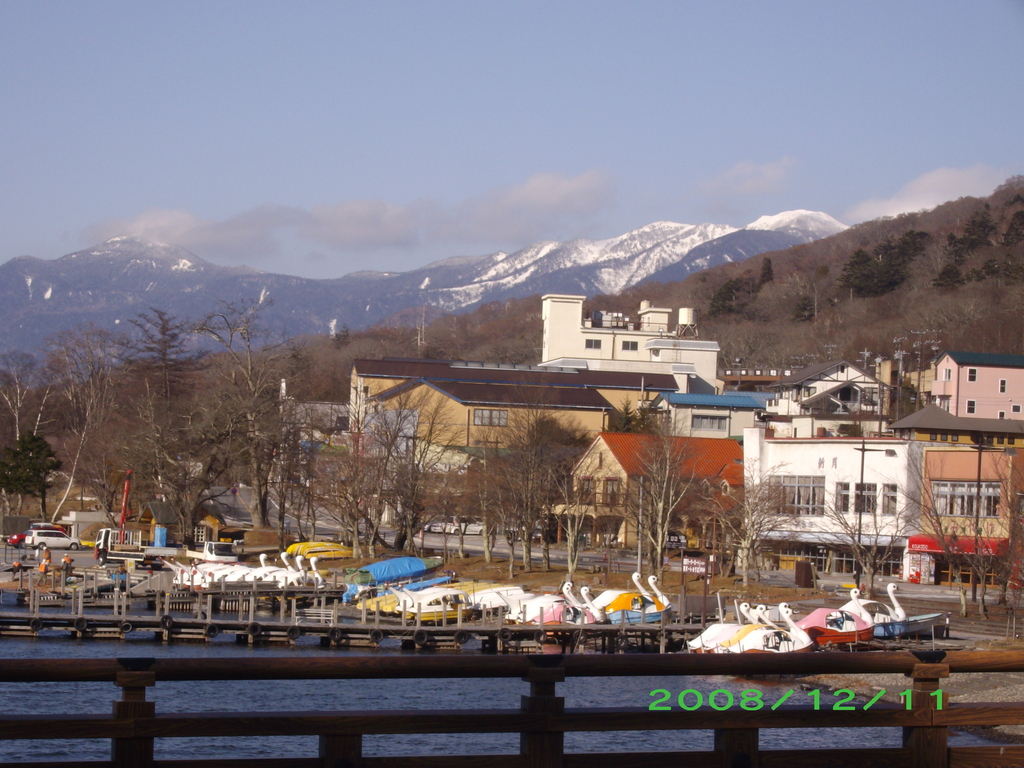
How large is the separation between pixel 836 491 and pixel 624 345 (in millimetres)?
50927

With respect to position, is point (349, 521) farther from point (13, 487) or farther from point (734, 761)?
point (734, 761)

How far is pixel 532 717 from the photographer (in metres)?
4.52

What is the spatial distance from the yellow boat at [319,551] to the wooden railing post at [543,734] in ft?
147

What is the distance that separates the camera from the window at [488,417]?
225ft

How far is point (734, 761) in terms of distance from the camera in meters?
4.71

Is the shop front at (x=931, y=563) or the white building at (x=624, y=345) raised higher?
the white building at (x=624, y=345)

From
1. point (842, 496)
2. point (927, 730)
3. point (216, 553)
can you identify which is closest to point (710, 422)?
point (842, 496)

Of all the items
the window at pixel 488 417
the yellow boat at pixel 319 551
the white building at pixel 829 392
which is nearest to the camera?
the yellow boat at pixel 319 551

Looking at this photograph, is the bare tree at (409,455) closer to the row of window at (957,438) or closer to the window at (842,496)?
the window at (842,496)

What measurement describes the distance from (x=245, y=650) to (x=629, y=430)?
4045 cm

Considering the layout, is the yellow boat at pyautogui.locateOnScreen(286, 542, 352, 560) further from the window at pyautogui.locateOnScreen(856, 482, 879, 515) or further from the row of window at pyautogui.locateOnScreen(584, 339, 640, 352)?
the row of window at pyautogui.locateOnScreen(584, 339, 640, 352)

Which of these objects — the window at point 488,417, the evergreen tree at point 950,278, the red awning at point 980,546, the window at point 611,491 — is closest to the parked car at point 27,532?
the window at point 488,417

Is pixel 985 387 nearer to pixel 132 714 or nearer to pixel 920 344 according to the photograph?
pixel 920 344

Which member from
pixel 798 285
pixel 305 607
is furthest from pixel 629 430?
pixel 798 285
